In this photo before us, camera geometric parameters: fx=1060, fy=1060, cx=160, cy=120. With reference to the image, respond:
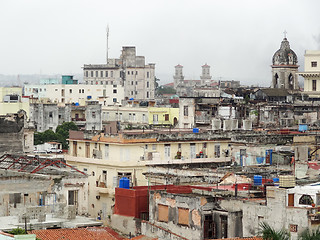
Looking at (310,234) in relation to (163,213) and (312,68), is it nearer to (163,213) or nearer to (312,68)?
(163,213)

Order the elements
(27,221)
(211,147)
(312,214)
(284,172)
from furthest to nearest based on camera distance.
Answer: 1. (211,147)
2. (284,172)
3. (27,221)
4. (312,214)

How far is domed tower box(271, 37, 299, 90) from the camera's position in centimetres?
11875

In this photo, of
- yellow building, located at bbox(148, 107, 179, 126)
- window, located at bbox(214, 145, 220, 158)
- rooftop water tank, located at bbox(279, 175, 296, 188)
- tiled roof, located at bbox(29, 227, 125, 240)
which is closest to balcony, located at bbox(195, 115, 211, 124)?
yellow building, located at bbox(148, 107, 179, 126)

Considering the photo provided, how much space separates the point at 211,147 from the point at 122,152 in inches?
272

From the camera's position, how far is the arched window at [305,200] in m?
36.8

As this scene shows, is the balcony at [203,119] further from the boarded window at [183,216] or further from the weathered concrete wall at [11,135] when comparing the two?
the boarded window at [183,216]

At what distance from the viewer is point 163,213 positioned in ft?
133

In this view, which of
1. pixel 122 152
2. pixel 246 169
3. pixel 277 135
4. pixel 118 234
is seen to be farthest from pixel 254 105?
pixel 118 234

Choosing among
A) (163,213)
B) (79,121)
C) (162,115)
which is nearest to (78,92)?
(79,121)

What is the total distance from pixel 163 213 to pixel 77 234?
3.38 metres

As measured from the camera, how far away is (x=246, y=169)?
53469 millimetres

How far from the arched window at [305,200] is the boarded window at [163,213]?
5.77 m

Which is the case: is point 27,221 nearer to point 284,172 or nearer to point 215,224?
point 215,224

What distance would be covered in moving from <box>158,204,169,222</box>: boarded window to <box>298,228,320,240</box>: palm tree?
22.2 feet
